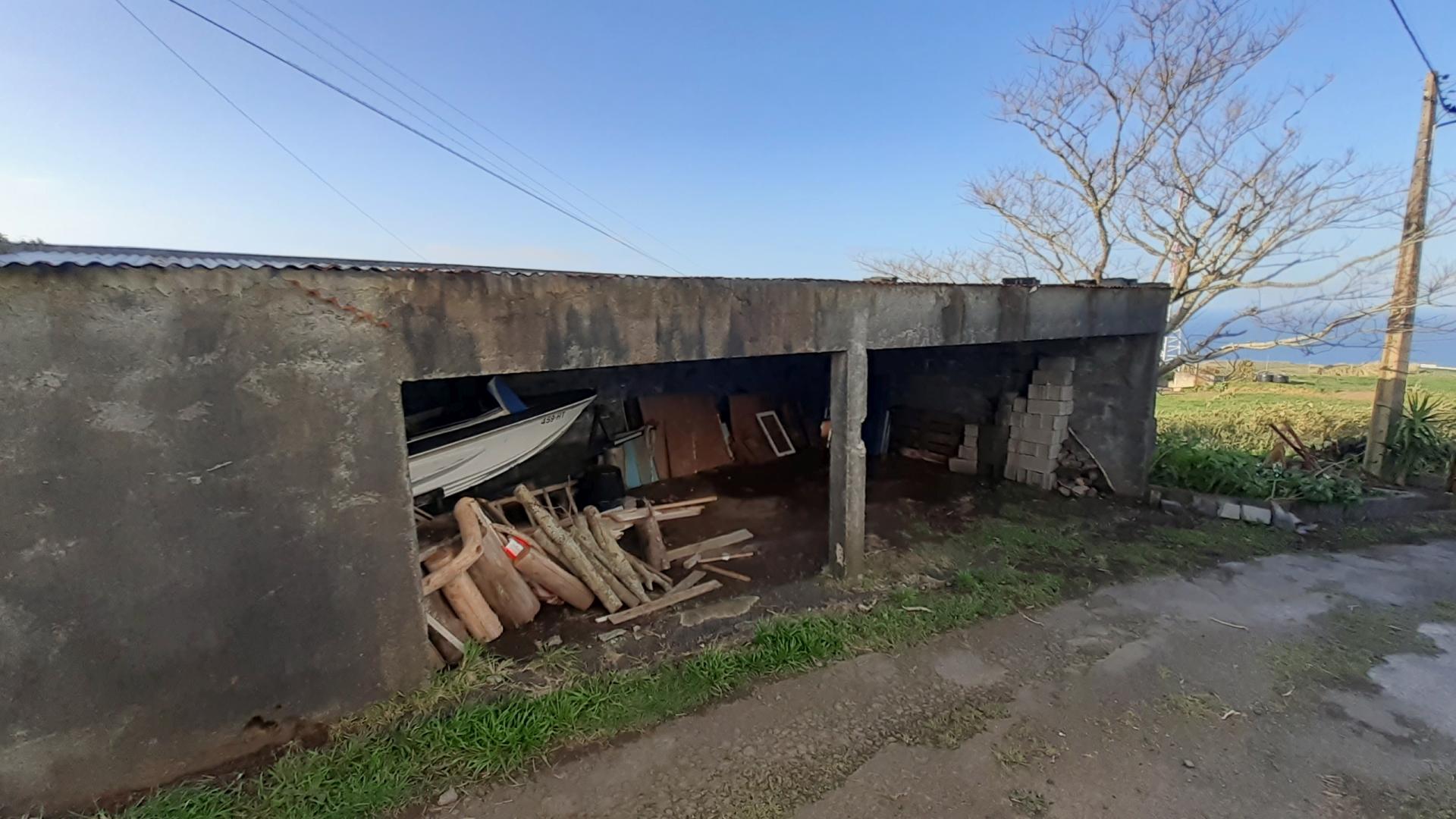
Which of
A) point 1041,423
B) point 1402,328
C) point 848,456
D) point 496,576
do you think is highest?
point 1402,328

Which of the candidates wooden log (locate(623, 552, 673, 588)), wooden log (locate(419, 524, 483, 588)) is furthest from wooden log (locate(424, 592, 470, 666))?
wooden log (locate(623, 552, 673, 588))

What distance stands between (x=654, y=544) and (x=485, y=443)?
6.84 feet

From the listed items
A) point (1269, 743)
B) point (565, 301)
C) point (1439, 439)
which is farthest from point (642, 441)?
point (1439, 439)

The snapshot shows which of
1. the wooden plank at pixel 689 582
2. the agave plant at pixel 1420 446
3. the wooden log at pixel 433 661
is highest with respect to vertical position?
the agave plant at pixel 1420 446

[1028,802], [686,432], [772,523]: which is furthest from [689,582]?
[686,432]

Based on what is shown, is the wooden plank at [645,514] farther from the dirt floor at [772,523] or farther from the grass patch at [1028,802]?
the grass patch at [1028,802]

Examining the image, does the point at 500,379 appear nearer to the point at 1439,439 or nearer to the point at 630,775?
the point at 630,775

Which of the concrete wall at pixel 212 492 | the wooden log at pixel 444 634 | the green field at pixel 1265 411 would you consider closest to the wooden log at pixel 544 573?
the wooden log at pixel 444 634

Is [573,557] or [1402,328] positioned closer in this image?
[573,557]

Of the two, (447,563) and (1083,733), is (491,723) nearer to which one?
(447,563)

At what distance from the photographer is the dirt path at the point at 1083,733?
121 inches

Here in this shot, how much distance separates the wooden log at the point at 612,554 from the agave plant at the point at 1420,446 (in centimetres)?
1024

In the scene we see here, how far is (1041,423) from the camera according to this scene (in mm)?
8383

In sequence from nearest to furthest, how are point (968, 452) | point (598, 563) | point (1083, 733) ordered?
1. point (1083, 733)
2. point (598, 563)
3. point (968, 452)
